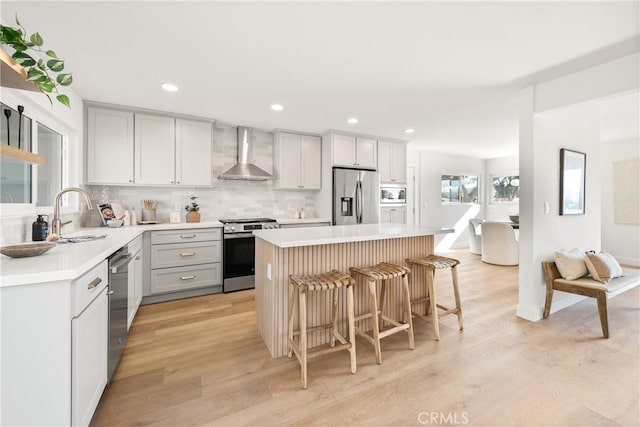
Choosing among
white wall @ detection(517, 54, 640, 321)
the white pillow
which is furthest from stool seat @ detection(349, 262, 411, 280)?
the white pillow

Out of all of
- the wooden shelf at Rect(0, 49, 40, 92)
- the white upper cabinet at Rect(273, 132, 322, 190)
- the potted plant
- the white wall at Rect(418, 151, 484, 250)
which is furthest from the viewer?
the white wall at Rect(418, 151, 484, 250)

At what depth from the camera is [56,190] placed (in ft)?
9.05

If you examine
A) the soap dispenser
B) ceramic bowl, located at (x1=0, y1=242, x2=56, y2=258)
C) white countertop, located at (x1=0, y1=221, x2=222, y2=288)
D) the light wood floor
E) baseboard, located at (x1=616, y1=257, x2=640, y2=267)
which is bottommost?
the light wood floor

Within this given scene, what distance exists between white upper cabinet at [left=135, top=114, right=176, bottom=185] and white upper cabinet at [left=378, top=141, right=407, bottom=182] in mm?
3324

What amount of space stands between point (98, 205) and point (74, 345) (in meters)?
2.65

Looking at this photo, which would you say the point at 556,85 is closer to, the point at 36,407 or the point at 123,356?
the point at 36,407

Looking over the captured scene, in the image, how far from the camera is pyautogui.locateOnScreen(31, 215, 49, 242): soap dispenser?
199 cm

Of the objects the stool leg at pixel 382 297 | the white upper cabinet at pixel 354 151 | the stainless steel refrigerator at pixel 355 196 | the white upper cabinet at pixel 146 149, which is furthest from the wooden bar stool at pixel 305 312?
the white upper cabinet at pixel 354 151

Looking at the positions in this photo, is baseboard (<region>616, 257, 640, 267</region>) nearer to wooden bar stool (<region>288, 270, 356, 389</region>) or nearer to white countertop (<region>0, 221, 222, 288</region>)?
wooden bar stool (<region>288, 270, 356, 389</region>)

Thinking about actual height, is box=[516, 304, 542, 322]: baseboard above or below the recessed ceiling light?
below

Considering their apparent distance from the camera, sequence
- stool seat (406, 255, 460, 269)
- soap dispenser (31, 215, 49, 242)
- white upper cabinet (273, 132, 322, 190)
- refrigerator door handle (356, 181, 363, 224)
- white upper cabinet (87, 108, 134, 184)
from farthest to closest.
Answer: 1. refrigerator door handle (356, 181, 363, 224)
2. white upper cabinet (273, 132, 322, 190)
3. white upper cabinet (87, 108, 134, 184)
4. stool seat (406, 255, 460, 269)
5. soap dispenser (31, 215, 49, 242)

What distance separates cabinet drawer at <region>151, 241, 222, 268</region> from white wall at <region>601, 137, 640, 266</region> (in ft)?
23.5

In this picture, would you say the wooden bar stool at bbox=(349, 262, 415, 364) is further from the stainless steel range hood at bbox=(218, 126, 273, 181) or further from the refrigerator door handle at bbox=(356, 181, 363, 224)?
the stainless steel range hood at bbox=(218, 126, 273, 181)

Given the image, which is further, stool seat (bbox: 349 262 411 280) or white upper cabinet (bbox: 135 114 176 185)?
white upper cabinet (bbox: 135 114 176 185)
